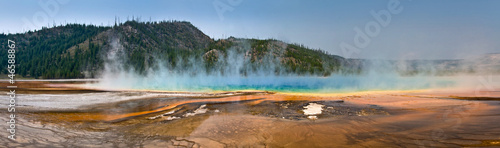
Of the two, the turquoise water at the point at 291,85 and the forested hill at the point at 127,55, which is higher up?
the forested hill at the point at 127,55

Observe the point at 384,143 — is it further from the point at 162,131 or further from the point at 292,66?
the point at 292,66

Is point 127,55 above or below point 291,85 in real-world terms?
above

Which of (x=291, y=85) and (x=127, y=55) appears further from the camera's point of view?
(x=127, y=55)

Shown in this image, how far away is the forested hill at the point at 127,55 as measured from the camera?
9638cm

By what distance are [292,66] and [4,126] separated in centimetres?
11082

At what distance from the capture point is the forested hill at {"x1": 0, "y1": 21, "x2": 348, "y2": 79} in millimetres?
96381

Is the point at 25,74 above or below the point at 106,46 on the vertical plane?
below

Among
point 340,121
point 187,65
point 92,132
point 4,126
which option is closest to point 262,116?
point 340,121

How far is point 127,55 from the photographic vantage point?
11394 centimetres

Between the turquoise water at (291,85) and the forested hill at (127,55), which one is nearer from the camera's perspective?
the turquoise water at (291,85)

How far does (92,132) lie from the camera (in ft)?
29.1

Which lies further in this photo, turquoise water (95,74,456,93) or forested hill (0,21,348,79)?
forested hill (0,21,348,79)

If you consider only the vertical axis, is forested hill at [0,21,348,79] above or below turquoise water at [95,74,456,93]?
above

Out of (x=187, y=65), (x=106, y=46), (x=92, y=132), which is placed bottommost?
(x=92, y=132)
